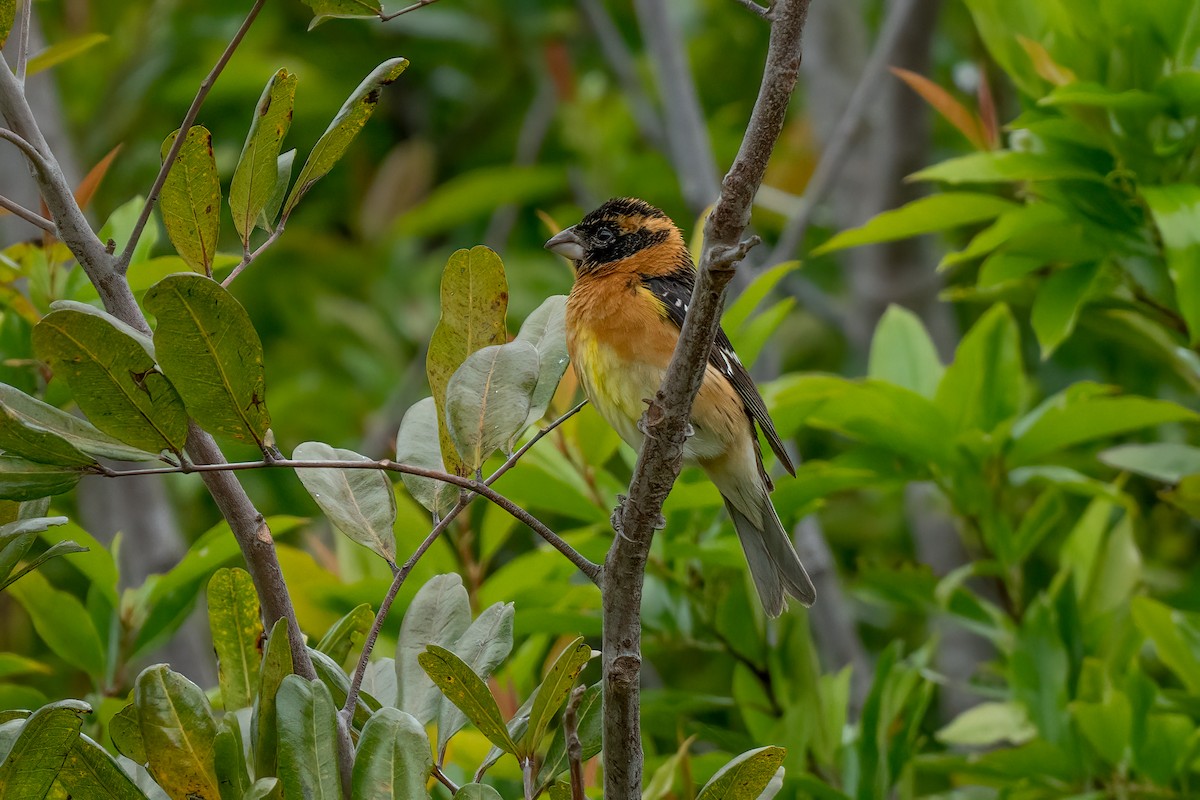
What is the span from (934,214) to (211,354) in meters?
2.08

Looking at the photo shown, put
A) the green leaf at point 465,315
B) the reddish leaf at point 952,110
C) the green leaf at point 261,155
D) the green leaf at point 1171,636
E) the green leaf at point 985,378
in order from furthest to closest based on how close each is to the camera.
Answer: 1. the reddish leaf at point 952,110
2. the green leaf at point 985,378
3. the green leaf at point 1171,636
4. the green leaf at point 465,315
5. the green leaf at point 261,155

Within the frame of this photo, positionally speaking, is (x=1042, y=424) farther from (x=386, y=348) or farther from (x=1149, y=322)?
(x=386, y=348)

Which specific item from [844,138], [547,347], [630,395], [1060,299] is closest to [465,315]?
[547,347]

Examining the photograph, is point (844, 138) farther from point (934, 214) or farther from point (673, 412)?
point (673, 412)

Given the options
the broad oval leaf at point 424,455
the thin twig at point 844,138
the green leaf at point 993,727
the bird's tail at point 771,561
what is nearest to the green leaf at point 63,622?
the broad oval leaf at point 424,455

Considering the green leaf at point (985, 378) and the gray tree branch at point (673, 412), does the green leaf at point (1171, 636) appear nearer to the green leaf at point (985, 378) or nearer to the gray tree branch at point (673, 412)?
the green leaf at point (985, 378)

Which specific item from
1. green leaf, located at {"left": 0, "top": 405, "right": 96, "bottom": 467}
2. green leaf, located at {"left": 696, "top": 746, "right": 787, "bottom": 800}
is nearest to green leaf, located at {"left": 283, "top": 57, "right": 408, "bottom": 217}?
green leaf, located at {"left": 0, "top": 405, "right": 96, "bottom": 467}

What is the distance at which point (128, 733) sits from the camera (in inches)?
68.8

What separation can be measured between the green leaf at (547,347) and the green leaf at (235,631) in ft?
1.44

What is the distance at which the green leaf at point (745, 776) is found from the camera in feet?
5.77

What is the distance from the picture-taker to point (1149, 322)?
10.7ft

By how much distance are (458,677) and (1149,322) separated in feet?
7.38

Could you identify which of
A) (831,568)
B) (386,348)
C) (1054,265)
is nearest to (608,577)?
(1054,265)

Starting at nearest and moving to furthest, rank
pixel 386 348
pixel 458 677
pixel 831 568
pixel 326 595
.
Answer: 1. pixel 458 677
2. pixel 326 595
3. pixel 831 568
4. pixel 386 348
